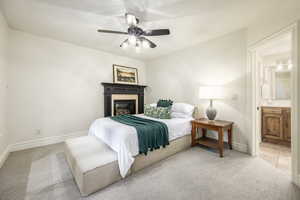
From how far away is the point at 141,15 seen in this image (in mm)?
2158

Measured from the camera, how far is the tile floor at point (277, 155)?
7.07 feet

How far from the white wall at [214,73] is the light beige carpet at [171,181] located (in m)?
0.89

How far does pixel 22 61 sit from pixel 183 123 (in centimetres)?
381

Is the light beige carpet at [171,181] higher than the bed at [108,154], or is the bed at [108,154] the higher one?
the bed at [108,154]

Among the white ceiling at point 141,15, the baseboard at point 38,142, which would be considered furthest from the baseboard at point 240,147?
the baseboard at point 38,142

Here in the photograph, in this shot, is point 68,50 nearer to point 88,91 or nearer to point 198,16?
point 88,91

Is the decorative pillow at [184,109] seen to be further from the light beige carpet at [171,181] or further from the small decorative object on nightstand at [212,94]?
the light beige carpet at [171,181]

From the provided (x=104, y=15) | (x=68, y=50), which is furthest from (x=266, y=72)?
(x=68, y=50)

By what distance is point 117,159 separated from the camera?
71.5 inches

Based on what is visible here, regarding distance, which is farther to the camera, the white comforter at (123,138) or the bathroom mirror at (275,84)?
the bathroom mirror at (275,84)

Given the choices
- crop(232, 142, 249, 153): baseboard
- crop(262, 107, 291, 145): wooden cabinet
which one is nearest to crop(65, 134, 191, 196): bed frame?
crop(232, 142, 249, 153): baseboard

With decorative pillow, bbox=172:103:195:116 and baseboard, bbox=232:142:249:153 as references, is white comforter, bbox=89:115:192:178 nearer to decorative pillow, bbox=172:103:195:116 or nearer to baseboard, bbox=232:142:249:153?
decorative pillow, bbox=172:103:195:116

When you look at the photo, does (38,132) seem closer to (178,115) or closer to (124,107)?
(124,107)

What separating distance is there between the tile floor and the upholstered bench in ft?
8.67
